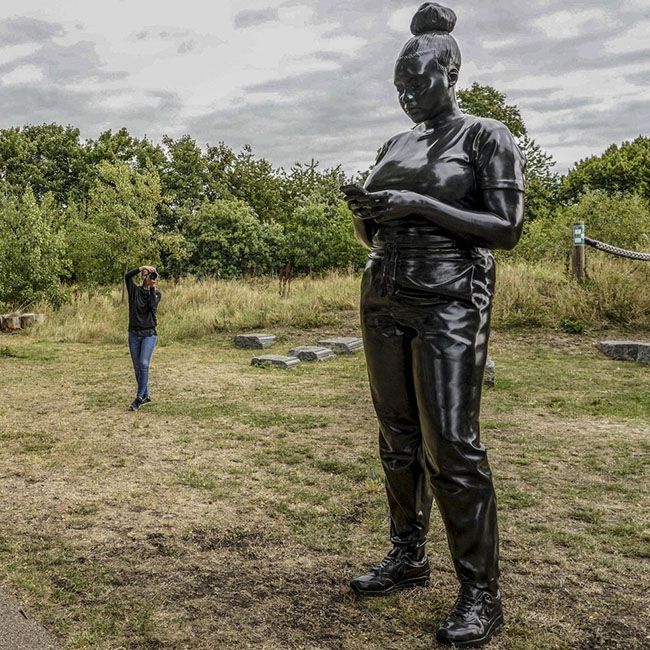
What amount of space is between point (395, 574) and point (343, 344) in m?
8.98

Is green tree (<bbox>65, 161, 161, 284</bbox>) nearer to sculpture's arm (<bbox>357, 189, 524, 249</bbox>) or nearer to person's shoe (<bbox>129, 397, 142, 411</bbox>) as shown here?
person's shoe (<bbox>129, 397, 142, 411</bbox>)

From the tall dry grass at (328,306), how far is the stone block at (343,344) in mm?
1918

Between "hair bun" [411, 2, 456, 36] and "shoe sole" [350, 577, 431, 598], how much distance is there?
235 centimetres

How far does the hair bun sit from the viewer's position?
2.82 meters

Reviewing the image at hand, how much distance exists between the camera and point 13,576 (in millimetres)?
3584

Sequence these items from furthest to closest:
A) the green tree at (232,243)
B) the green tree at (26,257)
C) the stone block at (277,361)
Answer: the green tree at (232,243) → the green tree at (26,257) → the stone block at (277,361)

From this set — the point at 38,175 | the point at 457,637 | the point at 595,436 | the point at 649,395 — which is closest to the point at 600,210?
the point at 649,395

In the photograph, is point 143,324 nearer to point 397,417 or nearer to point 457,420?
point 397,417

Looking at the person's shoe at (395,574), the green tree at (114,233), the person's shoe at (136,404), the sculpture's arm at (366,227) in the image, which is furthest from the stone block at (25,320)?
the sculpture's arm at (366,227)

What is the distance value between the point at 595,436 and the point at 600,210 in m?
10.9

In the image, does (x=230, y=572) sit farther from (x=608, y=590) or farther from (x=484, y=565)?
(x=608, y=590)

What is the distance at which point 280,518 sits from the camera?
447 centimetres

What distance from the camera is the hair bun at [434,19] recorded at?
2822 millimetres

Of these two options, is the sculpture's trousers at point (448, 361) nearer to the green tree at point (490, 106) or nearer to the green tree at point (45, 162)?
the green tree at point (490, 106)
